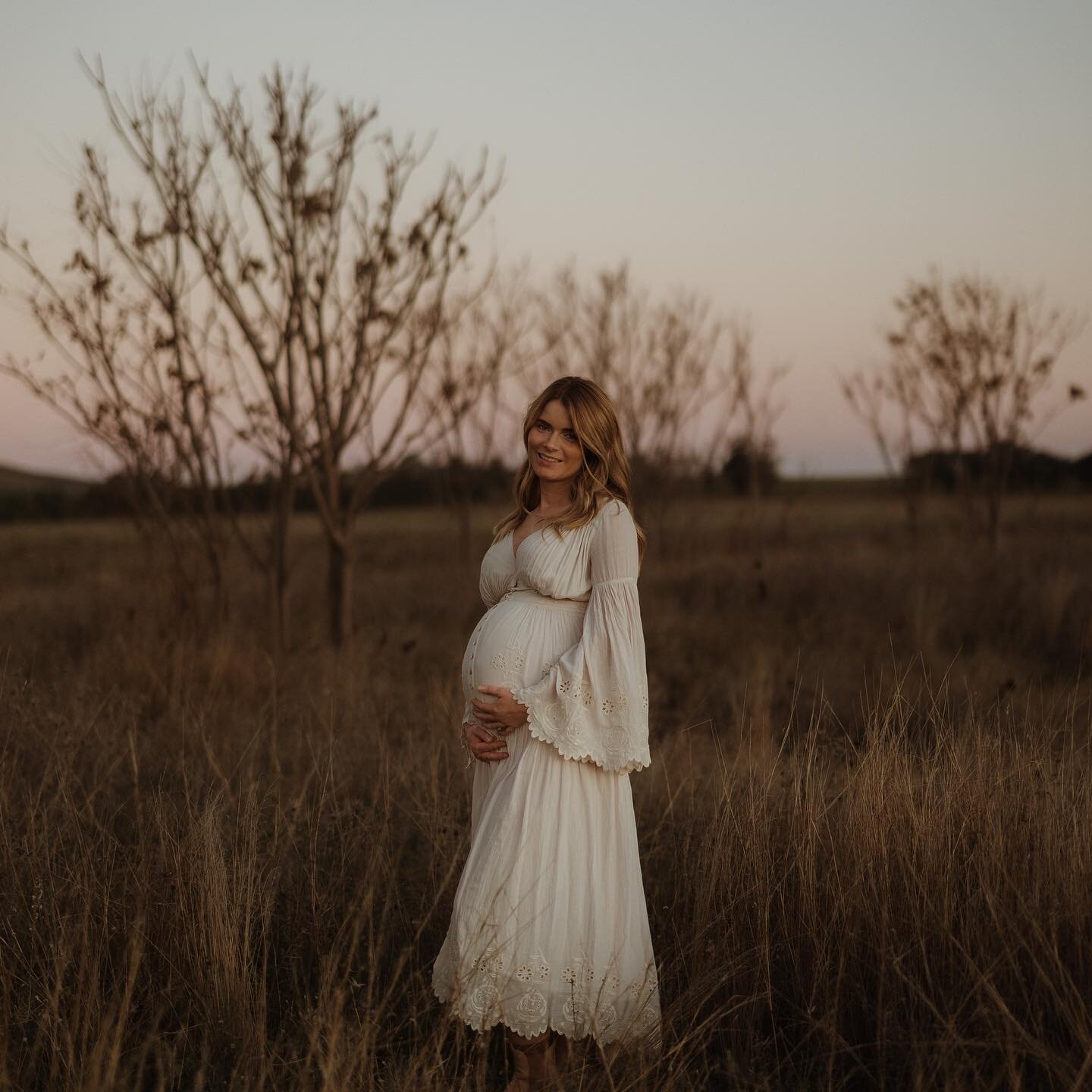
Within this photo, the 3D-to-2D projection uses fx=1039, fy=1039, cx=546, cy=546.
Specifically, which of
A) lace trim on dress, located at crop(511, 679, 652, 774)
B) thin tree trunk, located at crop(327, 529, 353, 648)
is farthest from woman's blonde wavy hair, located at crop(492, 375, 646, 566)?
thin tree trunk, located at crop(327, 529, 353, 648)

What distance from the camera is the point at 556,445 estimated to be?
2.82 meters

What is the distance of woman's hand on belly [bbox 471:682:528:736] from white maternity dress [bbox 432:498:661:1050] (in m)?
0.02

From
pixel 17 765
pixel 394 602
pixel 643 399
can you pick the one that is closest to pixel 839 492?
pixel 643 399

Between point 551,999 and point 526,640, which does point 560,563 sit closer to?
point 526,640

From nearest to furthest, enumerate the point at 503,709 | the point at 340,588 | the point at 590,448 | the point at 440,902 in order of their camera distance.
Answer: the point at 503,709
the point at 590,448
the point at 440,902
the point at 340,588

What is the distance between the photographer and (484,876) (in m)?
2.61

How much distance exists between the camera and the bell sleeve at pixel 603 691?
103 inches

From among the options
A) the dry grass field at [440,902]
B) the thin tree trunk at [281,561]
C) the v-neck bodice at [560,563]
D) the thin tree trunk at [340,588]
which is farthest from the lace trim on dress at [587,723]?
the thin tree trunk at [340,588]

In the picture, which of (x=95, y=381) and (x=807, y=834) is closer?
(x=807, y=834)

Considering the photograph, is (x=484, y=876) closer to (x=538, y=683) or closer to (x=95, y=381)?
(x=538, y=683)

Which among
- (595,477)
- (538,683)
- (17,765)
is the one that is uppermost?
(595,477)

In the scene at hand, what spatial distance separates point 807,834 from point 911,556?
11.9 meters

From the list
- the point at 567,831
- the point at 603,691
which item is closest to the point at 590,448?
the point at 603,691

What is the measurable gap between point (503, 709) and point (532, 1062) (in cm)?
90
